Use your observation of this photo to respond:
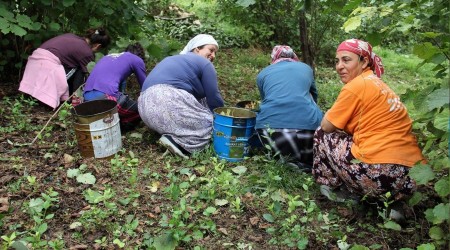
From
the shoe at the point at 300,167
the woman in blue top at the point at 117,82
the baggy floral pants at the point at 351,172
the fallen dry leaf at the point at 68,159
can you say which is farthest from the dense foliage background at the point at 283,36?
the woman in blue top at the point at 117,82

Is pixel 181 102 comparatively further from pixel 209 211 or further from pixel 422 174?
pixel 422 174

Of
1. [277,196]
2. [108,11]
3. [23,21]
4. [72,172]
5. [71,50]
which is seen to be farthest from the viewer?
[108,11]

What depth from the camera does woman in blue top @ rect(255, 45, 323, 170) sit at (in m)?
4.03

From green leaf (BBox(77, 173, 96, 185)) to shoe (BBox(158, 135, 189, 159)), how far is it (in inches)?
31.9

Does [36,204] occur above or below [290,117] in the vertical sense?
below

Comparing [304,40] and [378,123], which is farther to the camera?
[304,40]

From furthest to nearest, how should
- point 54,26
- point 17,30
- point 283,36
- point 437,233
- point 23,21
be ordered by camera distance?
point 283,36, point 54,26, point 23,21, point 17,30, point 437,233

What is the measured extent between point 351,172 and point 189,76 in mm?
1854

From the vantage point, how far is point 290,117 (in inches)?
159

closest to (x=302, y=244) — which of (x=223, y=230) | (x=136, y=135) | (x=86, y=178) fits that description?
(x=223, y=230)

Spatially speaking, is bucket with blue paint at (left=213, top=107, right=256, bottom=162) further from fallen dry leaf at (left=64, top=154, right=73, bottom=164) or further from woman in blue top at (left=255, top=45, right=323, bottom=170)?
fallen dry leaf at (left=64, top=154, right=73, bottom=164)

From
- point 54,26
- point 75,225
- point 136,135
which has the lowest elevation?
point 136,135

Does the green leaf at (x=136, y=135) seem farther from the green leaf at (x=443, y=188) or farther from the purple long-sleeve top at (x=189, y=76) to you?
the green leaf at (x=443, y=188)

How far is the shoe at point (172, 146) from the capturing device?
4211 mm
